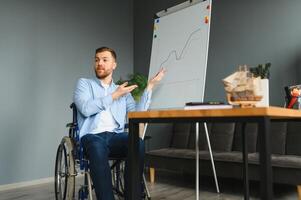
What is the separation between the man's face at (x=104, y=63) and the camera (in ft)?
6.89

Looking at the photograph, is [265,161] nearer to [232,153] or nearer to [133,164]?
[133,164]

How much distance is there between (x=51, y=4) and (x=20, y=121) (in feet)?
4.19

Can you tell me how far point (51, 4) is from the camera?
344 cm

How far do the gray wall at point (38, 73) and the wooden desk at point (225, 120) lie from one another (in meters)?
2.24

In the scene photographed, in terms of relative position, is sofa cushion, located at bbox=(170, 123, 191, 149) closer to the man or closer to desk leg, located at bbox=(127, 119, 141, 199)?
the man

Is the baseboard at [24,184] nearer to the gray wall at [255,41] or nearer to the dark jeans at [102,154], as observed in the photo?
the gray wall at [255,41]

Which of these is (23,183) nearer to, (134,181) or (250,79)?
(134,181)

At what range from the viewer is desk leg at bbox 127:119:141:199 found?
3.71ft

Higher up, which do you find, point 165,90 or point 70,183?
point 165,90

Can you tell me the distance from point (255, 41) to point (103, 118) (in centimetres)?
205

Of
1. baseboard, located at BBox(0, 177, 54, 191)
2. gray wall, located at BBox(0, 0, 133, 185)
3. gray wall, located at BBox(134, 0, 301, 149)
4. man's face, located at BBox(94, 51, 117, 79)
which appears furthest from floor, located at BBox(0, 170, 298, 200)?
man's face, located at BBox(94, 51, 117, 79)

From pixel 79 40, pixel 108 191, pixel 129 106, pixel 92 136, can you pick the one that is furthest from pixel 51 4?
pixel 108 191

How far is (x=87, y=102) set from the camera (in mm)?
1906

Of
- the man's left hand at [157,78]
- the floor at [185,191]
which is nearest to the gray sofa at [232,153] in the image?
the floor at [185,191]
